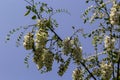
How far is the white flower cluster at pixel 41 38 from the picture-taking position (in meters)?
6.81

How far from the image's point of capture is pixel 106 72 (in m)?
7.38

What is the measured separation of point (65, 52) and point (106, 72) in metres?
1.06

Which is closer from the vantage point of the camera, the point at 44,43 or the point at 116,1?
the point at 44,43

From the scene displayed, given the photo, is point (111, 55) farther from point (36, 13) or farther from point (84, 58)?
→ point (36, 13)

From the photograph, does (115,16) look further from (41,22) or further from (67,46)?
(41,22)

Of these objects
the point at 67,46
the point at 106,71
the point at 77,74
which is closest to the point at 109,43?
the point at 106,71

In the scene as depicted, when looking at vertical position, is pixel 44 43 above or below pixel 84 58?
above

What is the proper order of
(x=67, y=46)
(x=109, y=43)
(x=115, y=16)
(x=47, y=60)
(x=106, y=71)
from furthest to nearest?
(x=109, y=43), (x=106, y=71), (x=115, y=16), (x=67, y=46), (x=47, y=60)

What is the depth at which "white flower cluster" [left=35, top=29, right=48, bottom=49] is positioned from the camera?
681 centimetres

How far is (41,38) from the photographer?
6.91 m

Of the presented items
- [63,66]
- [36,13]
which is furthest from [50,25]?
[63,66]

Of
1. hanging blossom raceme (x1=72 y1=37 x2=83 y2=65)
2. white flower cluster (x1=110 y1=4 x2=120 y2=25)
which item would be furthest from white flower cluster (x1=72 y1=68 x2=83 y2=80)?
white flower cluster (x1=110 y1=4 x2=120 y2=25)

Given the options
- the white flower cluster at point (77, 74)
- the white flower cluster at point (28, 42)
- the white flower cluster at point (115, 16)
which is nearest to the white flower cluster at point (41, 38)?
the white flower cluster at point (28, 42)

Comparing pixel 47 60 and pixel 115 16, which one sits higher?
pixel 115 16
